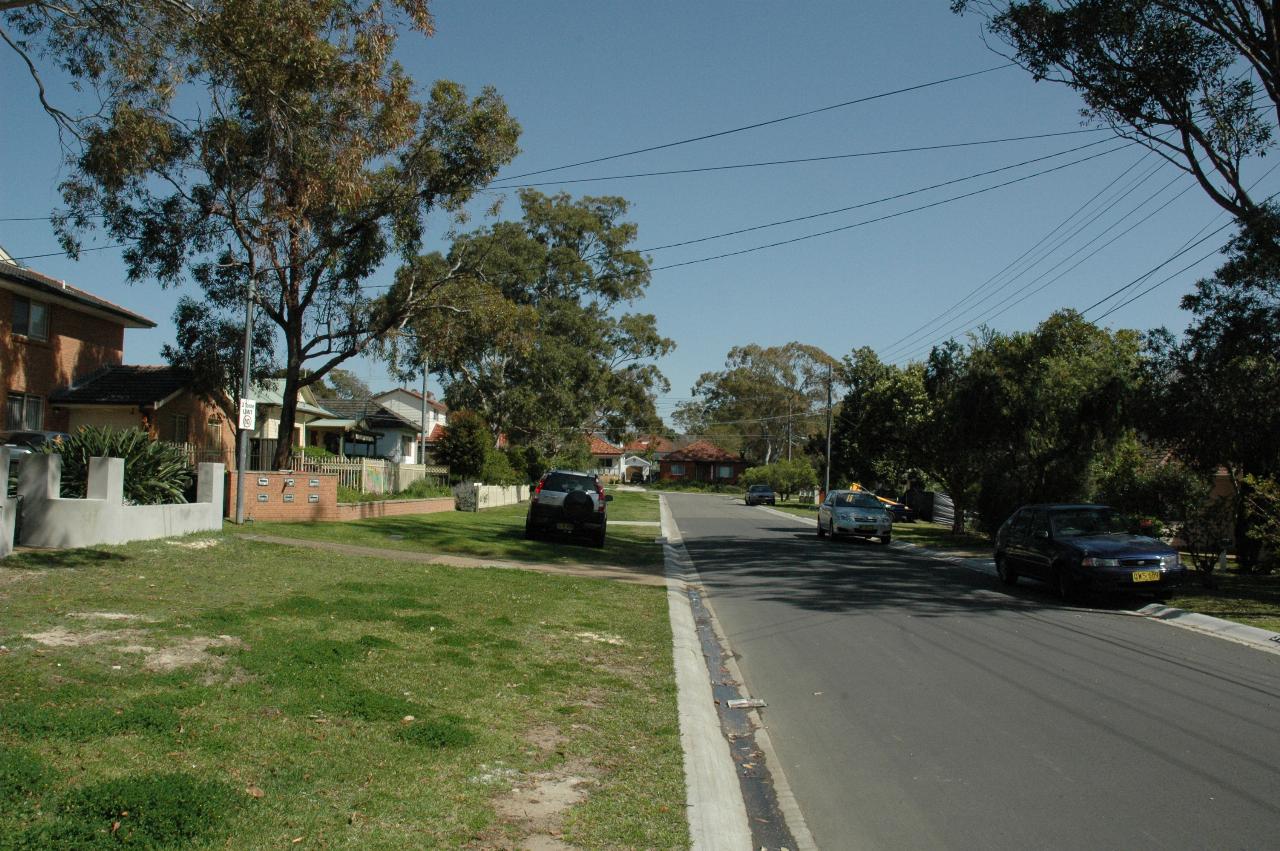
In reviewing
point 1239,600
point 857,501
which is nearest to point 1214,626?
point 1239,600

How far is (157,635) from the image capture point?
26.0ft

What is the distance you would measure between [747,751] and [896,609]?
23.9ft

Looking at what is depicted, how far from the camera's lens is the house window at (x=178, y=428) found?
28609 mm

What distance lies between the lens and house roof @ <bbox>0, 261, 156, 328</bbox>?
23584mm

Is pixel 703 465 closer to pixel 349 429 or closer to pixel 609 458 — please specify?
pixel 609 458

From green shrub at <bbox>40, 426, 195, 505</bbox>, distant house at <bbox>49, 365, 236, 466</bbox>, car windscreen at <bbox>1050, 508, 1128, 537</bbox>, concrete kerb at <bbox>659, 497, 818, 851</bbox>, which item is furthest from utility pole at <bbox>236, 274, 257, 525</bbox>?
car windscreen at <bbox>1050, 508, 1128, 537</bbox>

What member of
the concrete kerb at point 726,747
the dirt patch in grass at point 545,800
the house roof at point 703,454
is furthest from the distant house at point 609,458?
the dirt patch in grass at point 545,800

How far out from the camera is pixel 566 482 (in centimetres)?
2361

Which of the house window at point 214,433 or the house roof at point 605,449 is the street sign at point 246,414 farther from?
the house roof at point 605,449

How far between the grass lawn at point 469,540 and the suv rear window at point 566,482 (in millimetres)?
1308

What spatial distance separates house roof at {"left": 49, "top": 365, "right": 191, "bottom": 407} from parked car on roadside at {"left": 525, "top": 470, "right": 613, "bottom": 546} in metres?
9.88

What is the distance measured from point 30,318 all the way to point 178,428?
207 inches

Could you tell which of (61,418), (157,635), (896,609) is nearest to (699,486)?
(61,418)

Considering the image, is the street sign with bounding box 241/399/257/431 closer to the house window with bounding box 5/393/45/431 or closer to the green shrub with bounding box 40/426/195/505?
the green shrub with bounding box 40/426/195/505
